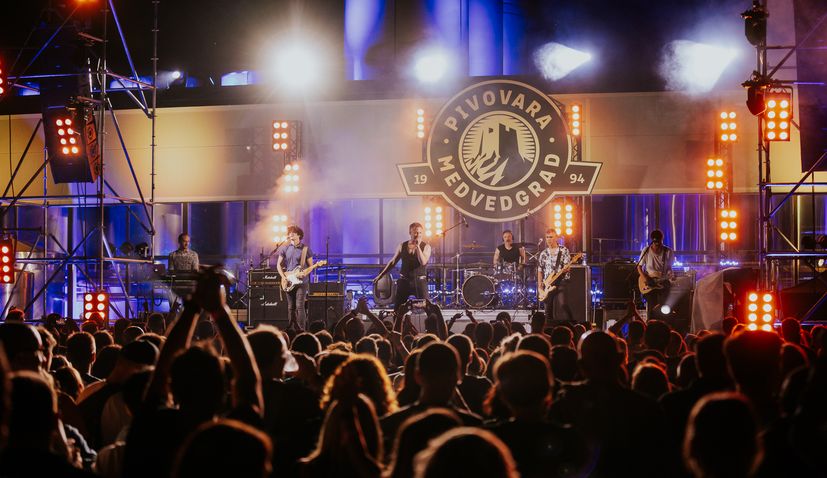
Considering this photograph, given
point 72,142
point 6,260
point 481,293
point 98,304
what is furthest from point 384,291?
point 6,260

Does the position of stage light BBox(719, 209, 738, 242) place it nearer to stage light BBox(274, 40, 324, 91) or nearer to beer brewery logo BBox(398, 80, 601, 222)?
beer brewery logo BBox(398, 80, 601, 222)

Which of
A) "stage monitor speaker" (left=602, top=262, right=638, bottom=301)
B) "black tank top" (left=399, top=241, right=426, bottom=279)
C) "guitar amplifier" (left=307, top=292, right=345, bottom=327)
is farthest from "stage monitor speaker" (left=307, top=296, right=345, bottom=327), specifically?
"stage monitor speaker" (left=602, top=262, right=638, bottom=301)

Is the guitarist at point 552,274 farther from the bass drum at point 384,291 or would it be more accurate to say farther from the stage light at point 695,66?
the stage light at point 695,66

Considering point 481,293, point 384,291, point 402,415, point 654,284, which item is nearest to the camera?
point 402,415

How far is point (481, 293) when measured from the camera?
19625 millimetres

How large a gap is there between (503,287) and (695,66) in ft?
29.9

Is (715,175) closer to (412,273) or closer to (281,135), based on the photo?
(412,273)

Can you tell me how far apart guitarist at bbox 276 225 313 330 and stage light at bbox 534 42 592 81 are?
38.4 feet

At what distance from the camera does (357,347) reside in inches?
320

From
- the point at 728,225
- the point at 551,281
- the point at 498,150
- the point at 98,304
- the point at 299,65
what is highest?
the point at 299,65

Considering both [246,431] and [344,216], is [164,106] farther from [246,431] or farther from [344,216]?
[246,431]

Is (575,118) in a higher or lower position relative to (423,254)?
higher

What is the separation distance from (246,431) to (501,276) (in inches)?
697

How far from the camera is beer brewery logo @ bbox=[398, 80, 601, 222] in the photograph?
691 inches
